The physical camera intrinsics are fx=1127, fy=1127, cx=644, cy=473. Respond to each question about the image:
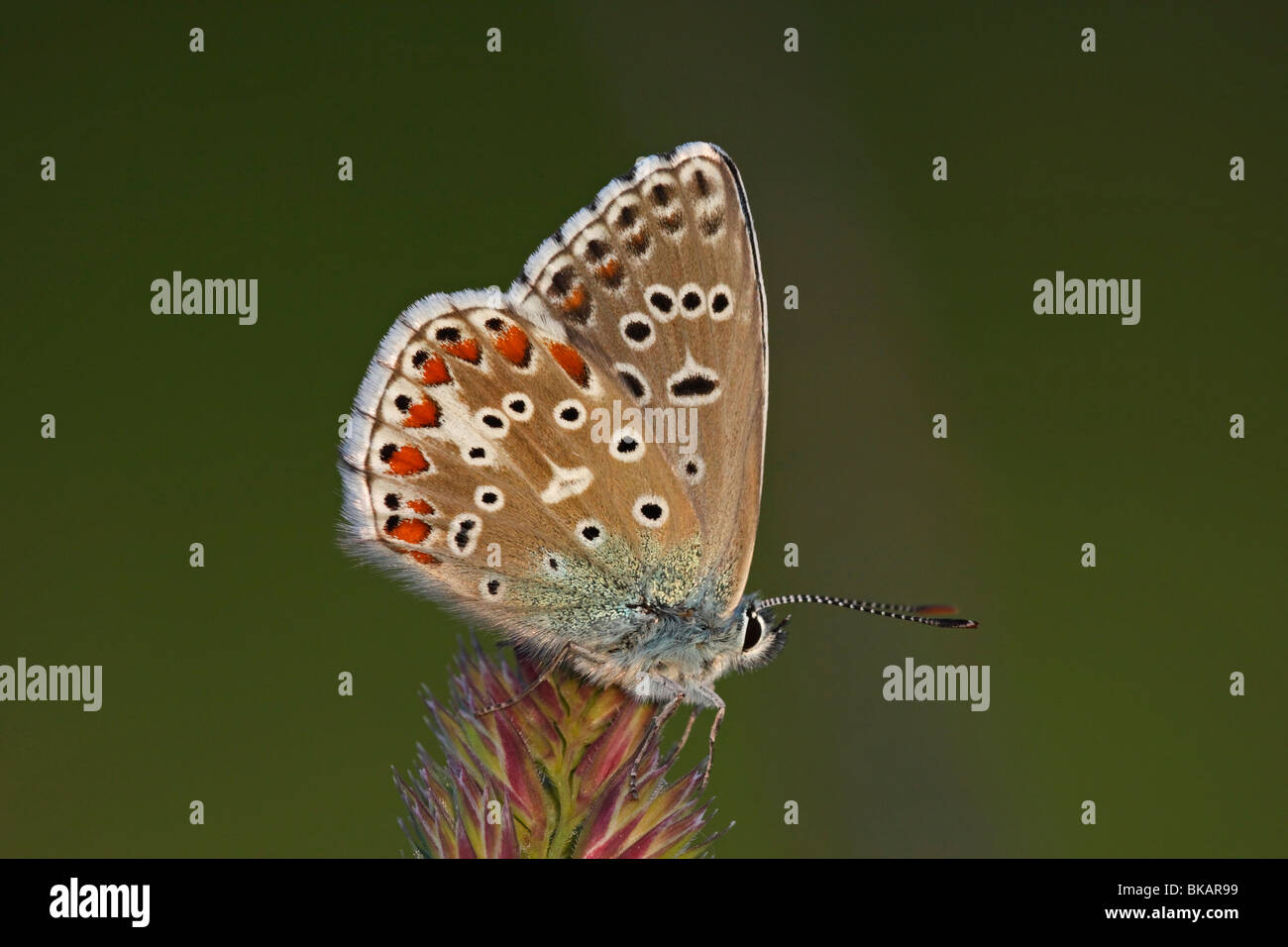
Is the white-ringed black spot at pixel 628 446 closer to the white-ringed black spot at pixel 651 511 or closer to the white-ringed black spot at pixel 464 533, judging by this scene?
the white-ringed black spot at pixel 651 511

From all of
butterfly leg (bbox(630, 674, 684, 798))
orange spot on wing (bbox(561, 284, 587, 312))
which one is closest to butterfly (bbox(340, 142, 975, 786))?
orange spot on wing (bbox(561, 284, 587, 312))

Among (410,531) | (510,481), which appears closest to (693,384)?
(510,481)

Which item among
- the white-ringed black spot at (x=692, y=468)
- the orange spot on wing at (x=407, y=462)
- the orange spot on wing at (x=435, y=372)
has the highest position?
the orange spot on wing at (x=435, y=372)

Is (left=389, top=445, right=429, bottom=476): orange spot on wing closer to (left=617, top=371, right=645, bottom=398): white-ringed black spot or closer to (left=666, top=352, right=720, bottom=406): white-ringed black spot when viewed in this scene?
(left=617, top=371, right=645, bottom=398): white-ringed black spot

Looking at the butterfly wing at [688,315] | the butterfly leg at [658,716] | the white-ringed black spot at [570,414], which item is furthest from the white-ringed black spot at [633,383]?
the butterfly leg at [658,716]

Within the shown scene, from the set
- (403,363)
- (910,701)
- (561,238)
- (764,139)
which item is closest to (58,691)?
(403,363)
